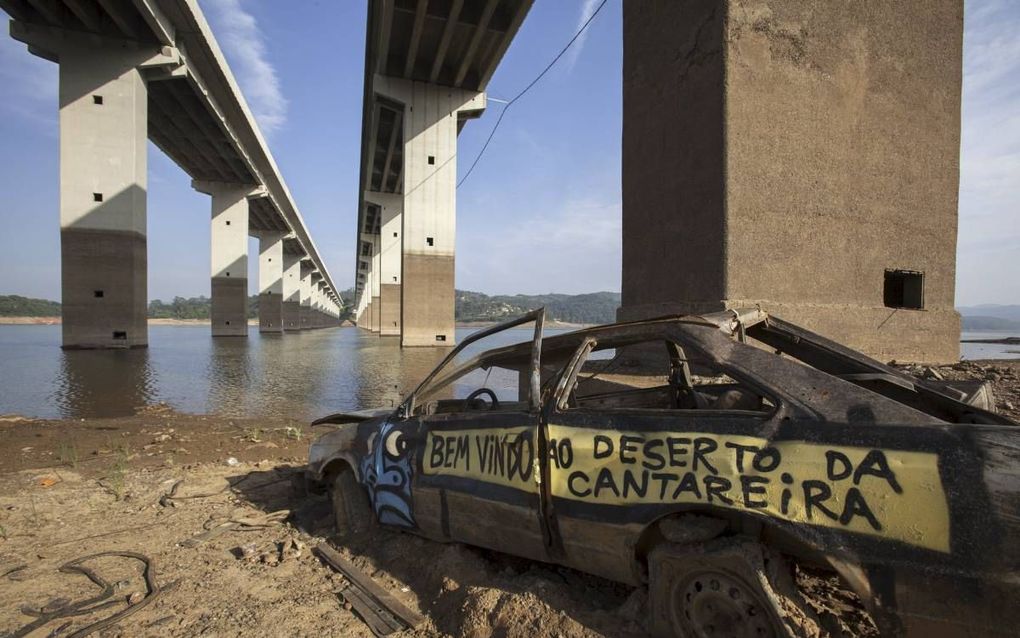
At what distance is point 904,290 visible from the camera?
764cm

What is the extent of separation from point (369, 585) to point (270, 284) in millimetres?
66977

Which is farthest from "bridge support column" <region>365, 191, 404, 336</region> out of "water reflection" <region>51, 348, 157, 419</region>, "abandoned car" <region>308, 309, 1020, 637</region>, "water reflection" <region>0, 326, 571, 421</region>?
"abandoned car" <region>308, 309, 1020, 637</region>

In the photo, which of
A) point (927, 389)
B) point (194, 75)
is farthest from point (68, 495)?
point (194, 75)

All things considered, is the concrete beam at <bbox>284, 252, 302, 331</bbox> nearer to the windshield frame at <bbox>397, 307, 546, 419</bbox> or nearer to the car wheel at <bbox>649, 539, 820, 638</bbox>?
the windshield frame at <bbox>397, 307, 546, 419</bbox>

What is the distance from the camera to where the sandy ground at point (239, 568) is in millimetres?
2580

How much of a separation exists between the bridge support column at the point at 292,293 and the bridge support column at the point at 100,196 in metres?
52.5

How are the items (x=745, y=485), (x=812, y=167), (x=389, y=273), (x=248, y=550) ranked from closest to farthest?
(x=745, y=485) < (x=248, y=550) < (x=812, y=167) < (x=389, y=273)

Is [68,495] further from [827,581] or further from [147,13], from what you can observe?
[147,13]

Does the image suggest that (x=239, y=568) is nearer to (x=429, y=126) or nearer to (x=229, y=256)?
(x=429, y=126)

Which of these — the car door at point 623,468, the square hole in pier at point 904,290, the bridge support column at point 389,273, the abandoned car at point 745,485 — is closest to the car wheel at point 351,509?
the abandoned car at point 745,485

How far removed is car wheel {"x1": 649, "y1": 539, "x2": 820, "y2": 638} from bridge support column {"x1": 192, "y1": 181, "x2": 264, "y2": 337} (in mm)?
46901

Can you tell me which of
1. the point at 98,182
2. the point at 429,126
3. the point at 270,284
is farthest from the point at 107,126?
the point at 270,284

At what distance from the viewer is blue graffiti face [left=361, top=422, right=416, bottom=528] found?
3264 mm

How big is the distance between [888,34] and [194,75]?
31.3 metres
